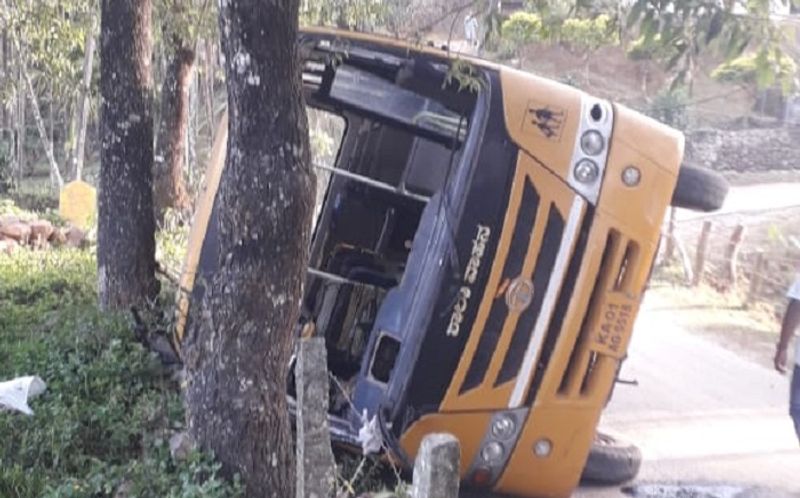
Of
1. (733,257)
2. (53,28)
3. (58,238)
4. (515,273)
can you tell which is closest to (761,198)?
(733,257)

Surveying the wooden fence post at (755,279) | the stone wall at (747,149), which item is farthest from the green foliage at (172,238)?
the stone wall at (747,149)

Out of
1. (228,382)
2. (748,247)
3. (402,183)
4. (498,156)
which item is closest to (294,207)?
(228,382)

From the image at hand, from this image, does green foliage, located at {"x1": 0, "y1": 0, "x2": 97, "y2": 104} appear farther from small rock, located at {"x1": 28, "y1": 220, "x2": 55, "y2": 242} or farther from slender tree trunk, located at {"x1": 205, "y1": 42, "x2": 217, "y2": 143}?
small rock, located at {"x1": 28, "y1": 220, "x2": 55, "y2": 242}

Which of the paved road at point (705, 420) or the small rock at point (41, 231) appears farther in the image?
the small rock at point (41, 231)

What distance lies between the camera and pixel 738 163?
24.0m

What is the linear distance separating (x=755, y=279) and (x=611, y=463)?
8953mm

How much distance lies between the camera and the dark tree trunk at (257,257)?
3.95 metres

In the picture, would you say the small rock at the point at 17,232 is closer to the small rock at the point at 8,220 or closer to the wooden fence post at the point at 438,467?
the small rock at the point at 8,220

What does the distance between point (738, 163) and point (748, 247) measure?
30.8ft

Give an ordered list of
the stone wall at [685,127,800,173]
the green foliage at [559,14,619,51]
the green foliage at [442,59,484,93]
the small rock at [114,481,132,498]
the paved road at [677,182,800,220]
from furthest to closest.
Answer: the stone wall at [685,127,800,173] → the paved road at [677,182,800,220] → the green foliage at [559,14,619,51] → the green foliage at [442,59,484,93] → the small rock at [114,481,132,498]

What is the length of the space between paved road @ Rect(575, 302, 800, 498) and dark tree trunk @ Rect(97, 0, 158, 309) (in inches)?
113

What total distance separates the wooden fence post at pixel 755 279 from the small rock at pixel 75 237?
8.11 meters

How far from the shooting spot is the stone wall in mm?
23516

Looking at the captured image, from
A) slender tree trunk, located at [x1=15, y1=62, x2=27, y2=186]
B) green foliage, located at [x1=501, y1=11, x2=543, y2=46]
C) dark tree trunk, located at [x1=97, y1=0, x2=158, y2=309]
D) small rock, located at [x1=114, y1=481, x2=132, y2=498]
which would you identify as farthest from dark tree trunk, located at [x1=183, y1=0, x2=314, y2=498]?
slender tree trunk, located at [x1=15, y1=62, x2=27, y2=186]
